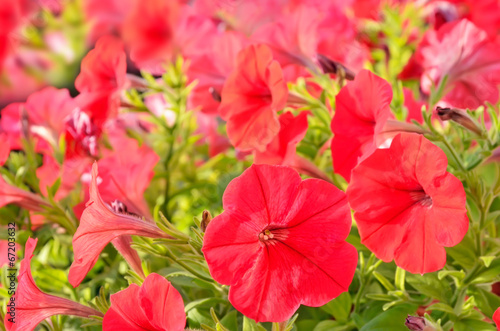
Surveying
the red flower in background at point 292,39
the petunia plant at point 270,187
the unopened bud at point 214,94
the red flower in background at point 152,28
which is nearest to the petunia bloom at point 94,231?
the petunia plant at point 270,187

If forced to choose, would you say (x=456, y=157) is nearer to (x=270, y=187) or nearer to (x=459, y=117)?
(x=459, y=117)

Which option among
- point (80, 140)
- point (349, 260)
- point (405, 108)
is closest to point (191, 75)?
point (80, 140)

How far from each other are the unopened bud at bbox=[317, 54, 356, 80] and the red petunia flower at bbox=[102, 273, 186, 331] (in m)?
0.33

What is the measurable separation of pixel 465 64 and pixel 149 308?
491 millimetres

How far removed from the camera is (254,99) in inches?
22.8

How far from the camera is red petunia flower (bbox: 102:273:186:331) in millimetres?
406

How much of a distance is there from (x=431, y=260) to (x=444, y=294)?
0.12 meters

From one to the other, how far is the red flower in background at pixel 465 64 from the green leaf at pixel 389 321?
0.29m

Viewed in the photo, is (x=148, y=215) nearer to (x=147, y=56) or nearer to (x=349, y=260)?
(x=349, y=260)

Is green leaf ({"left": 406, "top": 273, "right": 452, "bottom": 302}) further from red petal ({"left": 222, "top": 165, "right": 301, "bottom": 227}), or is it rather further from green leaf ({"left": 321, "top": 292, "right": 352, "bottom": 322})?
red petal ({"left": 222, "top": 165, "right": 301, "bottom": 227})

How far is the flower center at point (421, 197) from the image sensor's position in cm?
45

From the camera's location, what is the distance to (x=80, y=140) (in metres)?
0.73

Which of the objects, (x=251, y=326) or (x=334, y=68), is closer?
(x=251, y=326)

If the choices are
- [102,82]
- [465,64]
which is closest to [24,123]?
[102,82]
